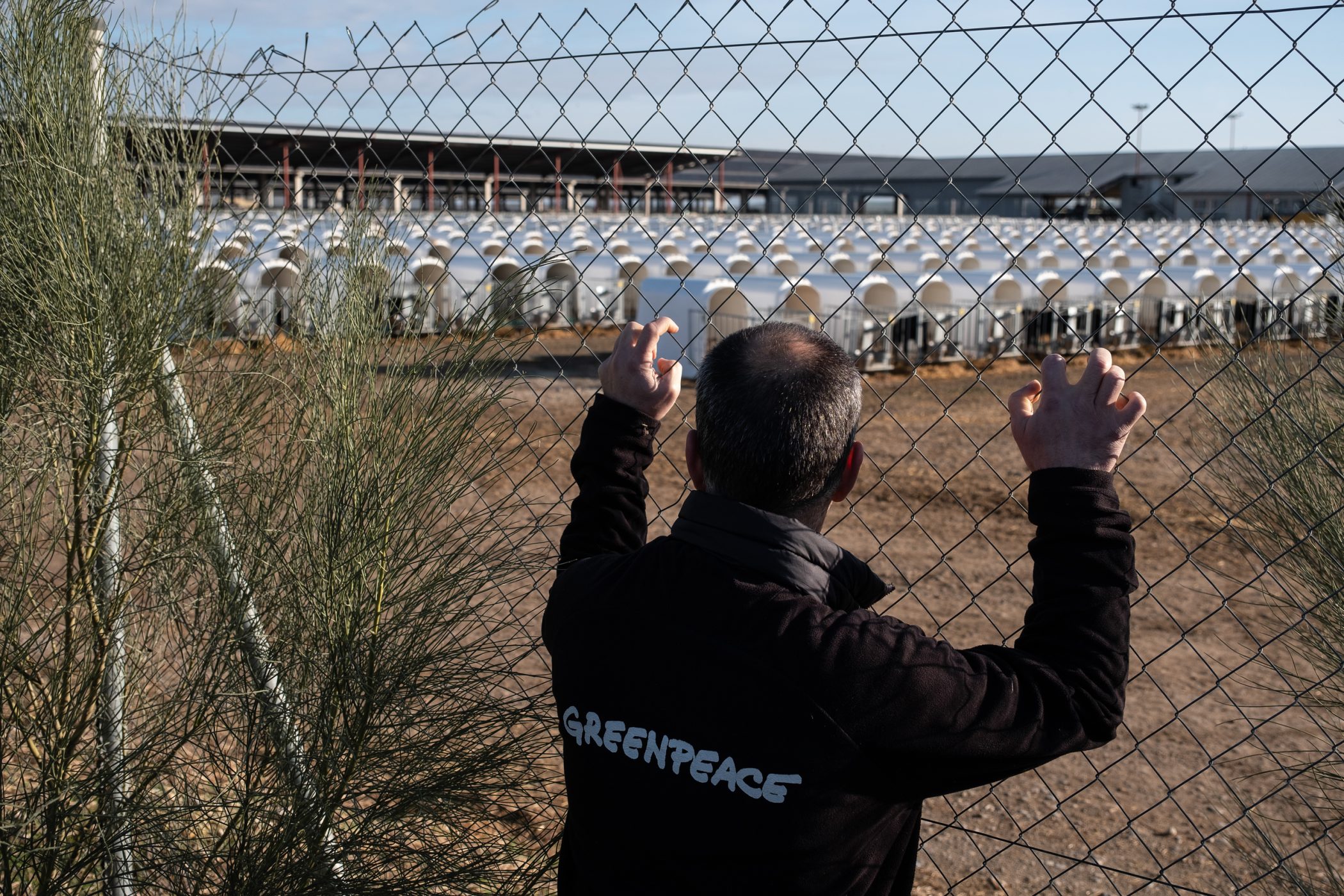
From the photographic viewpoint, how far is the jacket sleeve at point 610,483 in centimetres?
205

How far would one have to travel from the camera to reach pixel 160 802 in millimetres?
2682

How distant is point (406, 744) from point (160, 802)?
68 centimetres

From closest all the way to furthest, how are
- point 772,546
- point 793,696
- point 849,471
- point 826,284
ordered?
1. point 793,696
2. point 772,546
3. point 849,471
4. point 826,284

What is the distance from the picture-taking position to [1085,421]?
1621 millimetres

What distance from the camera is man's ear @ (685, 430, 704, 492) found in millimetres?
1696

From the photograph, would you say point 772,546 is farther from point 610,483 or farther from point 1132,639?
point 1132,639

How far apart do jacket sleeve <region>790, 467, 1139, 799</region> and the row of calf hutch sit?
90cm

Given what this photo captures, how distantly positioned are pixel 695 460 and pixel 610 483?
366 millimetres

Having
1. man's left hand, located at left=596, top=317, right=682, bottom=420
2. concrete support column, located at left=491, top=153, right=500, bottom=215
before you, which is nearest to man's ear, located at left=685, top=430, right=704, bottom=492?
man's left hand, located at left=596, top=317, right=682, bottom=420

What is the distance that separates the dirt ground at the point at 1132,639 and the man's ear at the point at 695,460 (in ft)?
1.95

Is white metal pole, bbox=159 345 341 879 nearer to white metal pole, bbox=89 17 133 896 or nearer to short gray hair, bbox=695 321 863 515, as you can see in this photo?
white metal pole, bbox=89 17 133 896

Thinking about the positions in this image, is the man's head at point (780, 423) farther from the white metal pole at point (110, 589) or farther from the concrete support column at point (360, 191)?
the white metal pole at point (110, 589)

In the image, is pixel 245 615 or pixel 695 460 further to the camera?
pixel 245 615

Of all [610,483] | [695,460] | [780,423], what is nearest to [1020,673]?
[780,423]
